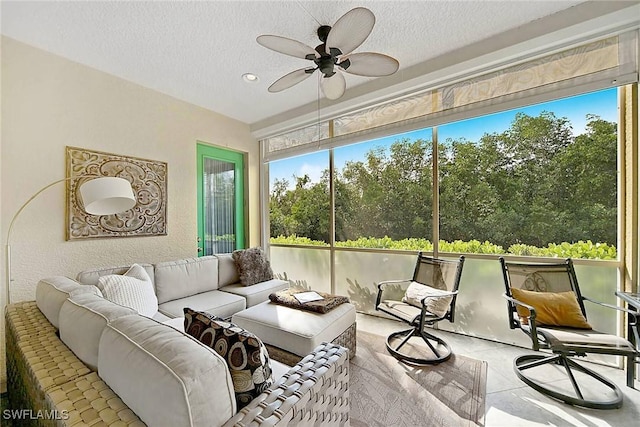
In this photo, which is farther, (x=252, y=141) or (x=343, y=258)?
(x=252, y=141)

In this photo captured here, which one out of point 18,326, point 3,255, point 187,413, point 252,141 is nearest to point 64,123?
point 3,255

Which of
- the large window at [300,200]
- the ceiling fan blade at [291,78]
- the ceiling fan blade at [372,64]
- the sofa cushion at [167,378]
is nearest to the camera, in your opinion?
the sofa cushion at [167,378]

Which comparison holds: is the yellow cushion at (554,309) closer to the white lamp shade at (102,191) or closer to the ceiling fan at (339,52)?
the ceiling fan at (339,52)

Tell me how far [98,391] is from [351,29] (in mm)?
2164

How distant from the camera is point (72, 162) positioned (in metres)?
2.59

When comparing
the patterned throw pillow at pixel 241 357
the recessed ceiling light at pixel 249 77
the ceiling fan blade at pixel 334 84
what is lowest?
the patterned throw pillow at pixel 241 357

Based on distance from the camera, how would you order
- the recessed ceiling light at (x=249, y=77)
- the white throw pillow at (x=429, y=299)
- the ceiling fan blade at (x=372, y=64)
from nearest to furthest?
the ceiling fan blade at (x=372, y=64)
the white throw pillow at (x=429, y=299)
the recessed ceiling light at (x=249, y=77)

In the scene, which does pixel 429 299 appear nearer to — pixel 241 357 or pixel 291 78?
pixel 241 357

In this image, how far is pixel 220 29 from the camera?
7.30 feet

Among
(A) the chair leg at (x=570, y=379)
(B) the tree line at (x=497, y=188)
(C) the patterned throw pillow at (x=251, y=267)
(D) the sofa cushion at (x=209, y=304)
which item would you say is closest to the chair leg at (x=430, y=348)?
(A) the chair leg at (x=570, y=379)

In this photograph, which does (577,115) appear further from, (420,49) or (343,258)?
(343,258)

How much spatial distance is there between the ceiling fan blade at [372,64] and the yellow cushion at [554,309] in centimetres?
210

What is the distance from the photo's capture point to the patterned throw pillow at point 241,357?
914mm

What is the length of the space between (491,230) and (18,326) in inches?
143
